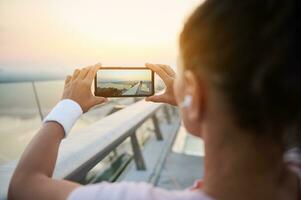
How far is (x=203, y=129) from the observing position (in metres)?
0.62

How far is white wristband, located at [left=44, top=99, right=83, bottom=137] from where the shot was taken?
30.4 inches

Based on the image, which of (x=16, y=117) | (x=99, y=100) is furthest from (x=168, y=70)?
(x=16, y=117)

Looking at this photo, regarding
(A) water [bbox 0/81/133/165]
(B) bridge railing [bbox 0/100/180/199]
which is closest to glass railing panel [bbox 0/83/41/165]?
(A) water [bbox 0/81/133/165]

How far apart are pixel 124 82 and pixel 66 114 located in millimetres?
169

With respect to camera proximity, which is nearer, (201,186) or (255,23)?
(255,23)

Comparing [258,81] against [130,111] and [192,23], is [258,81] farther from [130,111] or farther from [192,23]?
[130,111]

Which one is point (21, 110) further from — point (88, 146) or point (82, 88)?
point (82, 88)

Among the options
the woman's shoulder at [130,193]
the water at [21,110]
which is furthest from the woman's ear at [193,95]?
the water at [21,110]

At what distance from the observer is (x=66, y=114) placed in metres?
0.78

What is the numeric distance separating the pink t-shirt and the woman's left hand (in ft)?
0.73

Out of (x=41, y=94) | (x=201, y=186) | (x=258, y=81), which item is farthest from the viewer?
(x=41, y=94)

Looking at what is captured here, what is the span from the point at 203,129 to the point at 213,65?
0.11m

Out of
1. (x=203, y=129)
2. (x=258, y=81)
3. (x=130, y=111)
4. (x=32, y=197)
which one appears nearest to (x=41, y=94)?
(x=130, y=111)

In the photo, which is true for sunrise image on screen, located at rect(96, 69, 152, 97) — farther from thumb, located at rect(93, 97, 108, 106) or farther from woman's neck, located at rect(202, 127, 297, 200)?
woman's neck, located at rect(202, 127, 297, 200)
